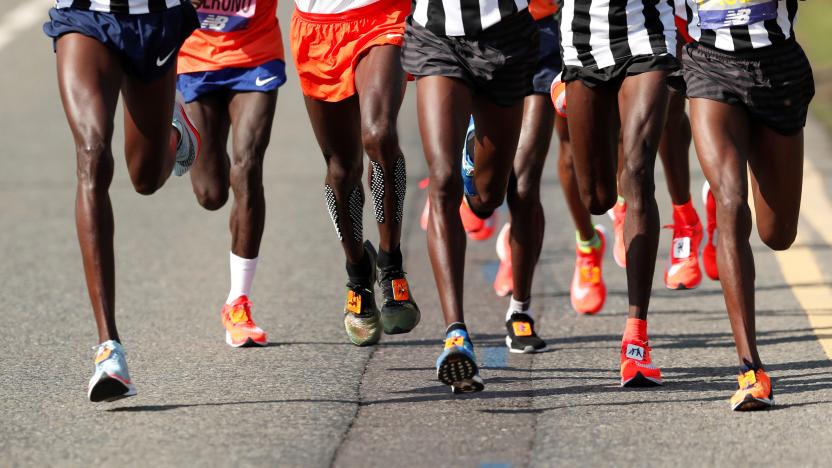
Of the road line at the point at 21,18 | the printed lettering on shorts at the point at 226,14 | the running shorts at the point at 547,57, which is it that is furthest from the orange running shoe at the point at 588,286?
the road line at the point at 21,18

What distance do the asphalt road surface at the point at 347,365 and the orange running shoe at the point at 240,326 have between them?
0.34 feet

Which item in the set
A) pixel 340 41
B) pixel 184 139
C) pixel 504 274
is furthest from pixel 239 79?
pixel 504 274

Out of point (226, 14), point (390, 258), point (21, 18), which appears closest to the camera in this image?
point (390, 258)

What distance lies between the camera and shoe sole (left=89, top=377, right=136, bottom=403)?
591 centimetres

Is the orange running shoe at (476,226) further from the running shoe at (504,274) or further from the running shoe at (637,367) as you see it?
the running shoe at (637,367)

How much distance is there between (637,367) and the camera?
654 cm

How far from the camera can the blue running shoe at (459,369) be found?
5.96 metres

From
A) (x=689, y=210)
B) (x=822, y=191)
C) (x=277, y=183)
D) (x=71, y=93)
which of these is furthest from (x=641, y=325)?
(x=277, y=183)

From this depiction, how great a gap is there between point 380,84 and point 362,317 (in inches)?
46.9

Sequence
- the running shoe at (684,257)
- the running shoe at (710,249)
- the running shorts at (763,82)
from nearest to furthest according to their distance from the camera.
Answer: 1. the running shorts at (763,82)
2. the running shoe at (684,257)
3. the running shoe at (710,249)

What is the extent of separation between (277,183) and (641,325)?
6.34m

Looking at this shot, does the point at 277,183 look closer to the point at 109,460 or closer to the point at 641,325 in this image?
the point at 641,325

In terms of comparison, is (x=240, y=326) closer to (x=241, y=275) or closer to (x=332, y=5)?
(x=241, y=275)

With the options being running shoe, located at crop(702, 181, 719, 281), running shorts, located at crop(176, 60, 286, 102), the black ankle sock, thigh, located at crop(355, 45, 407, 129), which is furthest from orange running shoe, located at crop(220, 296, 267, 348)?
running shoe, located at crop(702, 181, 719, 281)
